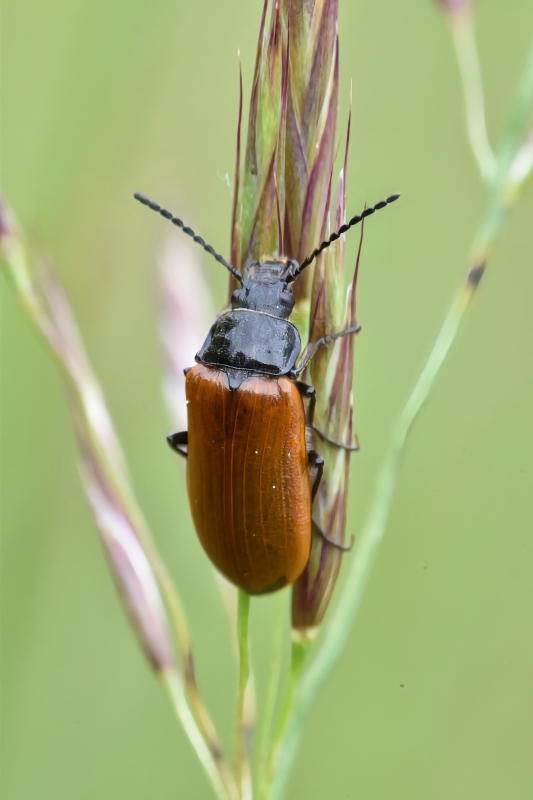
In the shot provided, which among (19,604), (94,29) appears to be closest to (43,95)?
(94,29)

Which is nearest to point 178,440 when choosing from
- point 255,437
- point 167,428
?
point 255,437

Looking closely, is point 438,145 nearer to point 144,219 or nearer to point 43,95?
point 144,219

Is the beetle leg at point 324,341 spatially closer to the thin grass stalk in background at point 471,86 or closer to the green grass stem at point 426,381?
the green grass stem at point 426,381

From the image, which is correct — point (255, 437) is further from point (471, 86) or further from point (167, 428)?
point (471, 86)

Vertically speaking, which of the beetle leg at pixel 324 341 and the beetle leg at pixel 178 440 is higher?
the beetle leg at pixel 324 341

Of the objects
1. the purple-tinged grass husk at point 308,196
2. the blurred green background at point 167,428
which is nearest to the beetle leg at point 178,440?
the blurred green background at point 167,428

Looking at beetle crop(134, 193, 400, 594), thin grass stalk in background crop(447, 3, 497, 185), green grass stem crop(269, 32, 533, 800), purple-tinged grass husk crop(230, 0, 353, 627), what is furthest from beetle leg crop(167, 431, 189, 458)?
thin grass stalk in background crop(447, 3, 497, 185)

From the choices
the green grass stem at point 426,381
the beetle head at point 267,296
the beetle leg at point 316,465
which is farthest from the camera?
the beetle head at point 267,296

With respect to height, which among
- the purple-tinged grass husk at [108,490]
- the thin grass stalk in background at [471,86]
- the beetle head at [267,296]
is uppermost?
the thin grass stalk in background at [471,86]
